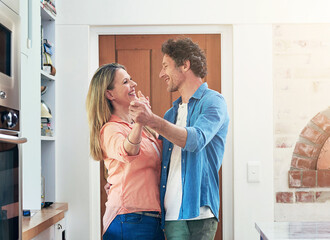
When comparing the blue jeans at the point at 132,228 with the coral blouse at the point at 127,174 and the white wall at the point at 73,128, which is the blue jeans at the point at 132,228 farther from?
the white wall at the point at 73,128

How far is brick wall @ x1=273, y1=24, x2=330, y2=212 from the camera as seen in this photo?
9.87 feet

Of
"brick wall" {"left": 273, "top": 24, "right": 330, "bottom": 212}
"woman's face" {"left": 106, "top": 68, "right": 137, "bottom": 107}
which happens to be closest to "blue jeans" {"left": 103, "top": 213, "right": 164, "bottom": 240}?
"woman's face" {"left": 106, "top": 68, "right": 137, "bottom": 107}

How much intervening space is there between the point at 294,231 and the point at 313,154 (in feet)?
4.30

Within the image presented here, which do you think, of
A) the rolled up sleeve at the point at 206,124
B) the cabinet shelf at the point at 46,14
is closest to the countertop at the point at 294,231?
the rolled up sleeve at the point at 206,124

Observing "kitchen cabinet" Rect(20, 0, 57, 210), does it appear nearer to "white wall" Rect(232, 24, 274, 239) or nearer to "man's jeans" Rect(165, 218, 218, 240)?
"man's jeans" Rect(165, 218, 218, 240)

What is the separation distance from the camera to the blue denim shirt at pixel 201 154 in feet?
6.37

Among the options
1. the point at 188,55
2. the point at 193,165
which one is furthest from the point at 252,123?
the point at 193,165

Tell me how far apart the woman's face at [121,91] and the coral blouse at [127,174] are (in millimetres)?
123

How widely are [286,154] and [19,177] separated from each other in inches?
77.7

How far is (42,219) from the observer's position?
7.66 ft

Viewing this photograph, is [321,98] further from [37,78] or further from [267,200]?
[37,78]

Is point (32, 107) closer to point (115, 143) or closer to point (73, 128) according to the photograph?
point (73, 128)

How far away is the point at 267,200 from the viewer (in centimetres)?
300

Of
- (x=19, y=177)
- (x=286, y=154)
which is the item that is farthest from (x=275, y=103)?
(x=19, y=177)
